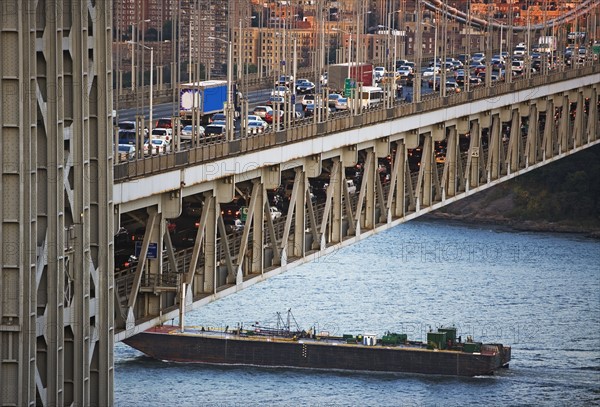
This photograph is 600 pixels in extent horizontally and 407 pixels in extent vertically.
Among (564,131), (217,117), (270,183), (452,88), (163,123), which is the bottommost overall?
(564,131)

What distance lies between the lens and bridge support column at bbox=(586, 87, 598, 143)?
63.9 meters

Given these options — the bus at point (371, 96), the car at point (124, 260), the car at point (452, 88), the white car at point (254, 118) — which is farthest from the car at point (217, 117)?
the car at point (124, 260)

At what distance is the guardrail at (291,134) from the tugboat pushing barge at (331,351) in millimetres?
11985

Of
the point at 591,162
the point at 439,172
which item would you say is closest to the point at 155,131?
the point at 439,172

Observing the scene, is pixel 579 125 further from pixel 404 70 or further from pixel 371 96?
pixel 371 96

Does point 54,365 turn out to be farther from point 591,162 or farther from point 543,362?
point 591,162

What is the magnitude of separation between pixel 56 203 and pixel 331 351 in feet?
138

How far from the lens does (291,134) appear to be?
3659 cm

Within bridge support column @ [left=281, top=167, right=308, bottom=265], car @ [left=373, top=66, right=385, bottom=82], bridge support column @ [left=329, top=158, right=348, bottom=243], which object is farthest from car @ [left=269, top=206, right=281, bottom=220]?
car @ [left=373, top=66, right=385, bottom=82]

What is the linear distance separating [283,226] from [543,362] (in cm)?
2771

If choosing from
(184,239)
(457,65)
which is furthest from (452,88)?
(184,239)

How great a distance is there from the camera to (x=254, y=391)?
60.2m

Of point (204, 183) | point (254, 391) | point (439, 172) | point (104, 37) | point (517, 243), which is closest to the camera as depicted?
point (104, 37)

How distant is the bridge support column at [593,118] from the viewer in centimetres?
6391
